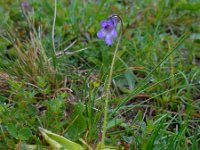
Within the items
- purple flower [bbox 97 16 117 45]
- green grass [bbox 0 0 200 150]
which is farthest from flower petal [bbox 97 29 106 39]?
green grass [bbox 0 0 200 150]

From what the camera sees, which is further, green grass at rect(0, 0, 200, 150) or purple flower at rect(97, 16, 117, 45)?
purple flower at rect(97, 16, 117, 45)

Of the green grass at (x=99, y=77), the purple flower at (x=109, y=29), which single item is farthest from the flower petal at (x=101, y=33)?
the green grass at (x=99, y=77)

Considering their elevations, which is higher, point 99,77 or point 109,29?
point 109,29

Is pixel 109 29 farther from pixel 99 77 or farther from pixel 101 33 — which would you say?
pixel 99 77

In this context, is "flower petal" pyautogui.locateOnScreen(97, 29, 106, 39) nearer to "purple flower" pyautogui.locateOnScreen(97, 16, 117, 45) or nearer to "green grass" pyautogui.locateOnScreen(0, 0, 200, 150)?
"purple flower" pyautogui.locateOnScreen(97, 16, 117, 45)

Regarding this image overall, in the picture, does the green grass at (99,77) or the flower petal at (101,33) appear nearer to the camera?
the green grass at (99,77)

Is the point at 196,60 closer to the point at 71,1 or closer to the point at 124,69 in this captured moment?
the point at 124,69

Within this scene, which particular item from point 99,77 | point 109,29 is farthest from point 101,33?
point 99,77

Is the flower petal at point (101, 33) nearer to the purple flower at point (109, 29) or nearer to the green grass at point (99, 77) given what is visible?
the purple flower at point (109, 29)
